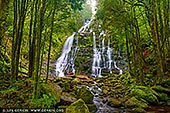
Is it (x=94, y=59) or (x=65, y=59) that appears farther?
(x=65, y=59)

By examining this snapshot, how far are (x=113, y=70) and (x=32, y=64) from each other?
13652mm

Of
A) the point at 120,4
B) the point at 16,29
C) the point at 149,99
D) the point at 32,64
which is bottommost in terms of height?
the point at 149,99

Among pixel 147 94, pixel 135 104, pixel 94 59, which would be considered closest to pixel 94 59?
pixel 94 59

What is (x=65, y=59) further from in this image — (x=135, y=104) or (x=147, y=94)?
(x=135, y=104)

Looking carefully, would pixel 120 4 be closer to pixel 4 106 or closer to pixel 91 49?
pixel 4 106

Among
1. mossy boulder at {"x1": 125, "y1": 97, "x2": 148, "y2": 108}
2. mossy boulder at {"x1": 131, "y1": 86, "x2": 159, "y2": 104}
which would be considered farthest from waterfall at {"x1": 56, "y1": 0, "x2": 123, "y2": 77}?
mossy boulder at {"x1": 125, "y1": 97, "x2": 148, "y2": 108}

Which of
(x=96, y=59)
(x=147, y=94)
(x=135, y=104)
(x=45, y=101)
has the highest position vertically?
(x=96, y=59)

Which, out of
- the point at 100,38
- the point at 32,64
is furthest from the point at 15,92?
the point at 100,38

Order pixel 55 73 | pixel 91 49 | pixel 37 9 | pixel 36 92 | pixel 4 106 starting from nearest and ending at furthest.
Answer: pixel 4 106 < pixel 36 92 < pixel 37 9 < pixel 55 73 < pixel 91 49

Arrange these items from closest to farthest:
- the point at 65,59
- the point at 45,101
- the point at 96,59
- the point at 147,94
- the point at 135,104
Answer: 1. the point at 45,101
2. the point at 135,104
3. the point at 147,94
4. the point at 96,59
5. the point at 65,59

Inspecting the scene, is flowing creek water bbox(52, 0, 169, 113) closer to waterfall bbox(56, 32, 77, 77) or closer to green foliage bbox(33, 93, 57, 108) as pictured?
waterfall bbox(56, 32, 77, 77)

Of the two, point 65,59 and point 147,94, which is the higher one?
point 65,59

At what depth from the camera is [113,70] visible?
2289cm

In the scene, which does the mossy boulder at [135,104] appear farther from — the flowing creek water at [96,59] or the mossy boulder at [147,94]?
the flowing creek water at [96,59]
